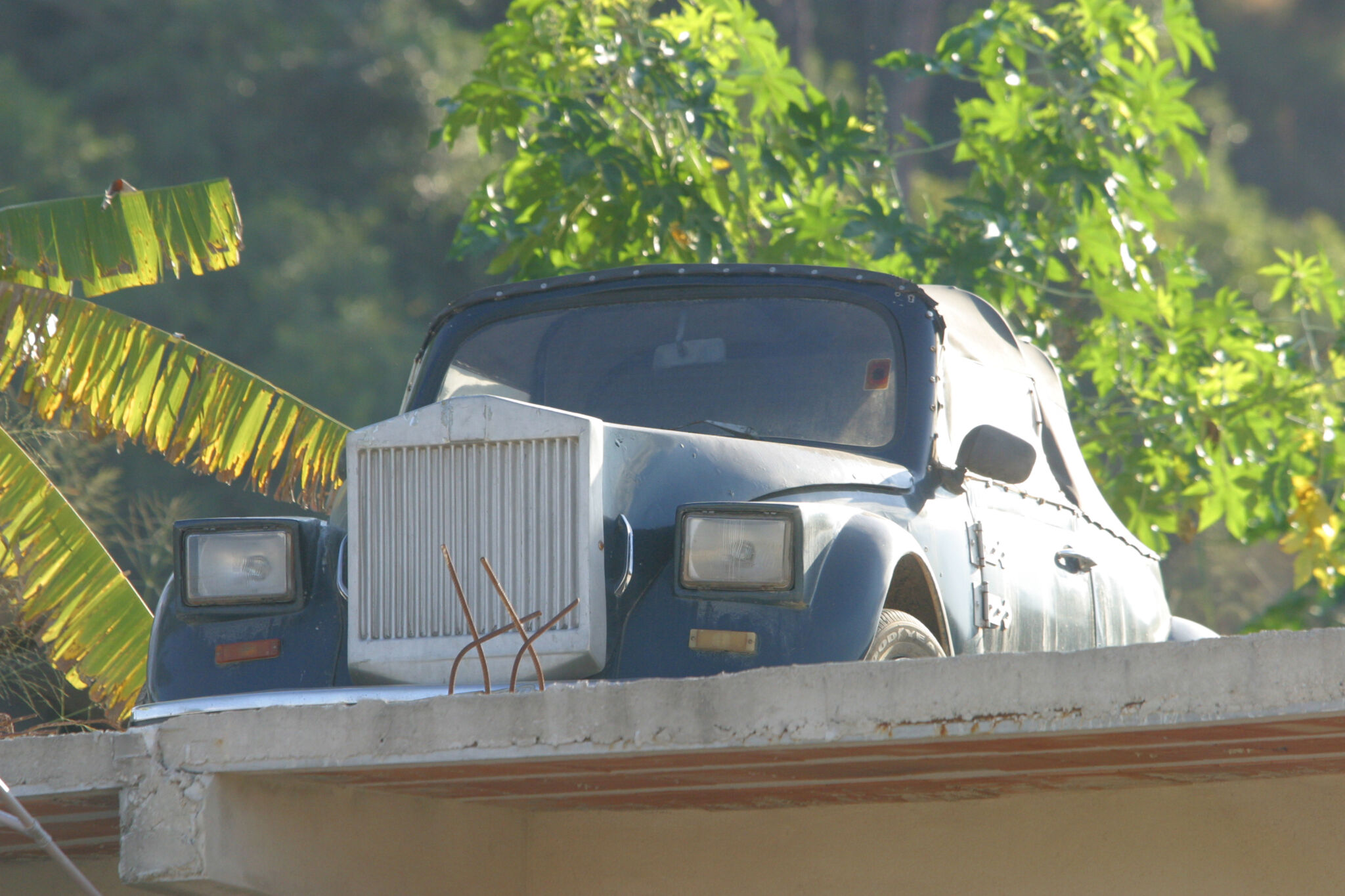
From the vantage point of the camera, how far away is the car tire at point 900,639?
4.27m

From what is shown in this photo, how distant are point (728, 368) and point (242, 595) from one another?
5.54 ft

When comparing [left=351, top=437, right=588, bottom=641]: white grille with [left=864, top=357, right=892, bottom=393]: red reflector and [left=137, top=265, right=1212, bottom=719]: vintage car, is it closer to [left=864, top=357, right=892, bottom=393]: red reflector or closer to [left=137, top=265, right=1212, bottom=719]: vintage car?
[left=137, top=265, right=1212, bottom=719]: vintage car

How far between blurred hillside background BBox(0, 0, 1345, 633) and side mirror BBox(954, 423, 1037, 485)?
11043 mm

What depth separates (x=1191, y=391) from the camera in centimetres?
991

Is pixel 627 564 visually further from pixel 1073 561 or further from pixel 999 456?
pixel 1073 561

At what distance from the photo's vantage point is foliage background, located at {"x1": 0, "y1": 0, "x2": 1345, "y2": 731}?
1895 cm

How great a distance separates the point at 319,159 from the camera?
23938 millimetres

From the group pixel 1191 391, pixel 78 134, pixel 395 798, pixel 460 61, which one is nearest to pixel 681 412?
pixel 395 798

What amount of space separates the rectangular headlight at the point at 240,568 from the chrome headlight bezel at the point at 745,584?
1.27 metres

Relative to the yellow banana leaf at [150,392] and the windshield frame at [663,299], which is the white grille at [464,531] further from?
the yellow banana leaf at [150,392]

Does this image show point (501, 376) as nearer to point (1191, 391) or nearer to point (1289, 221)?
point (1191, 391)

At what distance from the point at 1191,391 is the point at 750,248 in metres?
2.88

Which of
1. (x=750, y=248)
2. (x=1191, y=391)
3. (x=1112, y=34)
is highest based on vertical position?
(x=1112, y=34)

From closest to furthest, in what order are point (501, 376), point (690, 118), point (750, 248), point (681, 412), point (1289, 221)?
point (681, 412)
point (501, 376)
point (690, 118)
point (750, 248)
point (1289, 221)
